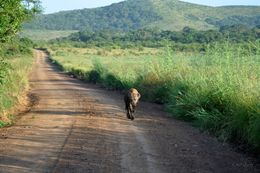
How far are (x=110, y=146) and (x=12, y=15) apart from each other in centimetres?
597

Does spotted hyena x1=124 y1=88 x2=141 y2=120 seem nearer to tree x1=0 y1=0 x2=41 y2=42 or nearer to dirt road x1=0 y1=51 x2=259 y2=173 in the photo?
dirt road x1=0 y1=51 x2=259 y2=173

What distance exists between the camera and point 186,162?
10.1 m

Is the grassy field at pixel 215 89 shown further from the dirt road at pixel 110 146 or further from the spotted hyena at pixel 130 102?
the spotted hyena at pixel 130 102

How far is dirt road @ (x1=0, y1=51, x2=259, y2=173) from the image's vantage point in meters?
9.67

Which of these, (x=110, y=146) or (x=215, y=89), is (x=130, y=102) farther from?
(x=110, y=146)

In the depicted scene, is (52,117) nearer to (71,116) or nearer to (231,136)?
(71,116)

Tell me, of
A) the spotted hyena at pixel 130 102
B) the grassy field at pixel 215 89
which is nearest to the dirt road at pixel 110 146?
the spotted hyena at pixel 130 102

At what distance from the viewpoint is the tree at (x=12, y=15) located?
14.9m

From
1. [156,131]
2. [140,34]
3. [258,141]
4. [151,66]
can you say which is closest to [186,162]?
[258,141]

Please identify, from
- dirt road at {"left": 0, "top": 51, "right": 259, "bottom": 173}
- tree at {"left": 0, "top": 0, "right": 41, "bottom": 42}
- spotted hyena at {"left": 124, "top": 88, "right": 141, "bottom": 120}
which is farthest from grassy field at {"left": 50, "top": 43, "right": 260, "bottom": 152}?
tree at {"left": 0, "top": 0, "right": 41, "bottom": 42}

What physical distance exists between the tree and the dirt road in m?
2.72

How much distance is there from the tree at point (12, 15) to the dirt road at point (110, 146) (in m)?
2.72

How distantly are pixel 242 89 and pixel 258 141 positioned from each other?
2677 mm

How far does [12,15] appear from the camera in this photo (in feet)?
50.5
